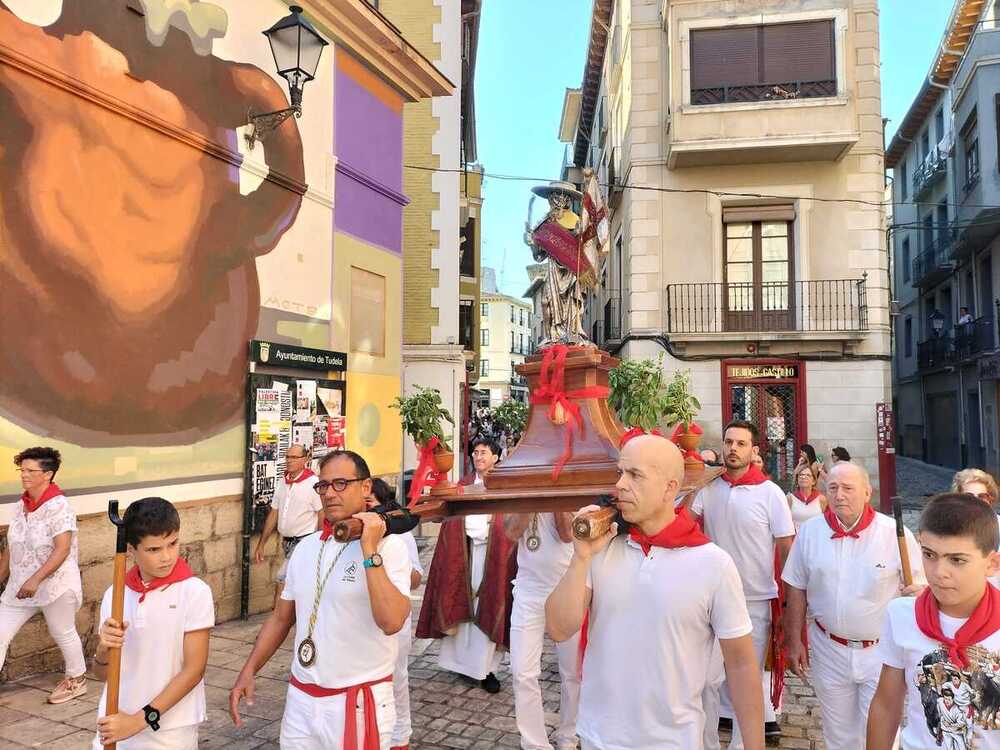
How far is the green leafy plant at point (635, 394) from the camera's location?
4.30 meters

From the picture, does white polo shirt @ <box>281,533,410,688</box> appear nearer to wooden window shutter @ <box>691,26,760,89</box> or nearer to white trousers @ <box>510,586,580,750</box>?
white trousers @ <box>510,586,580,750</box>

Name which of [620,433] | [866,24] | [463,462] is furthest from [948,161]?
[620,433]

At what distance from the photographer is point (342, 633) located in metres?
3.07

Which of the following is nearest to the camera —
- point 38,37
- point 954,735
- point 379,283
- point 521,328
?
point 954,735

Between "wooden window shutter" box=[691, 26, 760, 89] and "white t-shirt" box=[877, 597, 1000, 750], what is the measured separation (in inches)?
674

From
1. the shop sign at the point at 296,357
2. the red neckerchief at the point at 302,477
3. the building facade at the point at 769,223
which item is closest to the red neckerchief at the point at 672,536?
the red neckerchief at the point at 302,477

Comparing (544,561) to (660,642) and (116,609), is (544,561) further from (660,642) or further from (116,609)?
(116,609)

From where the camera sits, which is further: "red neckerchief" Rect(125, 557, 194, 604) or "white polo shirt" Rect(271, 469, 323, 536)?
"white polo shirt" Rect(271, 469, 323, 536)

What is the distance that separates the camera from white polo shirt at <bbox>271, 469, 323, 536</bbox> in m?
7.54

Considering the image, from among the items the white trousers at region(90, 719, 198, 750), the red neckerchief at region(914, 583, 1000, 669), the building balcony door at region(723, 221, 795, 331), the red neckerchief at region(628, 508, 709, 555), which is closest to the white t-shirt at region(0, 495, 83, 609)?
the white trousers at region(90, 719, 198, 750)

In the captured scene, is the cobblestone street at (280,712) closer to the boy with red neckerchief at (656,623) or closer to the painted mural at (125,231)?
the painted mural at (125,231)

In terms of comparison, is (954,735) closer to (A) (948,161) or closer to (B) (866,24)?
(B) (866,24)

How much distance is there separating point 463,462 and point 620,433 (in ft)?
46.2

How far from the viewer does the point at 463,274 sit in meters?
23.1
